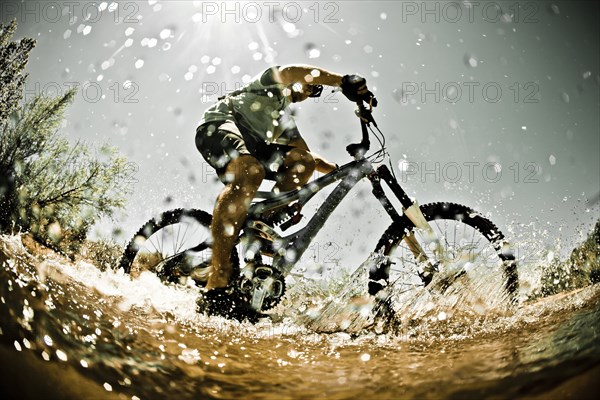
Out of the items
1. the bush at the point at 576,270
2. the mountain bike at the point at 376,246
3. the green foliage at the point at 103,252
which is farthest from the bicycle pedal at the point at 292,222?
the bush at the point at 576,270

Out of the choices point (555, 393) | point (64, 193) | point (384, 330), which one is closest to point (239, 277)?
point (384, 330)

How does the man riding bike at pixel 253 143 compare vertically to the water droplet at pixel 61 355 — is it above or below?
above

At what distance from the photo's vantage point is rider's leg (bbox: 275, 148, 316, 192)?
1.29 m

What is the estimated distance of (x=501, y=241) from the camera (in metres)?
1.17

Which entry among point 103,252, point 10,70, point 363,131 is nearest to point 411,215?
point 363,131

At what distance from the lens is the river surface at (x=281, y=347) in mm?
436

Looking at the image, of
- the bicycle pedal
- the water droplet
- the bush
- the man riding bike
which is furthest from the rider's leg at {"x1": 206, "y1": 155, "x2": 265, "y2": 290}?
the bush

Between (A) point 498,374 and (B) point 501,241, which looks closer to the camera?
(A) point 498,374

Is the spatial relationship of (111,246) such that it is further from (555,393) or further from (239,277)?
(555,393)

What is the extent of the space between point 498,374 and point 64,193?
1.48 m

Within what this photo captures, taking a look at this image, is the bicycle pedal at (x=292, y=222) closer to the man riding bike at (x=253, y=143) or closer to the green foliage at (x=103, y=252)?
the man riding bike at (x=253, y=143)

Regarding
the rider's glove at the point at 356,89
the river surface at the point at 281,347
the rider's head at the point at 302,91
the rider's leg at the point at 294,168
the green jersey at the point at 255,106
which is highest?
the rider's head at the point at 302,91

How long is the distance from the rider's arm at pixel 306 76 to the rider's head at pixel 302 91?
0.07 metres

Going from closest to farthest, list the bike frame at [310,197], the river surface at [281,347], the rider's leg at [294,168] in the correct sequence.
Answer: the river surface at [281,347]
the bike frame at [310,197]
the rider's leg at [294,168]
